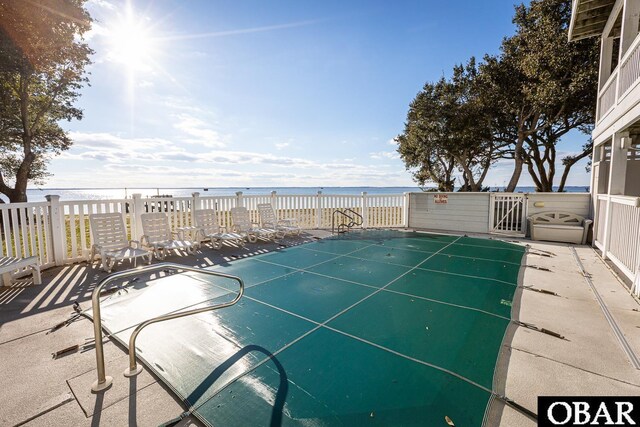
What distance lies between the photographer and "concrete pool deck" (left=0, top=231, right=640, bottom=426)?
1.79 m

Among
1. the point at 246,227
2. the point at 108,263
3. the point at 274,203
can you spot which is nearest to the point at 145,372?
the point at 108,263

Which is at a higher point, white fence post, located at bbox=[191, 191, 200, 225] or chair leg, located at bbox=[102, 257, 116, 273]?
white fence post, located at bbox=[191, 191, 200, 225]

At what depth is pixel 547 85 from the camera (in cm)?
974

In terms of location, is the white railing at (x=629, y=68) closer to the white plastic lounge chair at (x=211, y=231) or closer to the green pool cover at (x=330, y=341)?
the green pool cover at (x=330, y=341)

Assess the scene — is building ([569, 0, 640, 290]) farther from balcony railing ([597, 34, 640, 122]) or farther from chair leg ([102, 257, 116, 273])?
chair leg ([102, 257, 116, 273])

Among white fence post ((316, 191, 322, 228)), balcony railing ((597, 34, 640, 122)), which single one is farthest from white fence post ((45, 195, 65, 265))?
balcony railing ((597, 34, 640, 122))

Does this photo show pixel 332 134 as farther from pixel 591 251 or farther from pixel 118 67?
pixel 591 251

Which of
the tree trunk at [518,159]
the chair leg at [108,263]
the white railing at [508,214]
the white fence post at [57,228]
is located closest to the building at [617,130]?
the white railing at [508,214]

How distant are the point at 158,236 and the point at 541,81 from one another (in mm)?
13547

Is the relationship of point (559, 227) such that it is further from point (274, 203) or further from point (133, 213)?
point (133, 213)

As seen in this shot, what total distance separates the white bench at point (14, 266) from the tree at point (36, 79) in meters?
8.00

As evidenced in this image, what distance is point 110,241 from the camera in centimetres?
537

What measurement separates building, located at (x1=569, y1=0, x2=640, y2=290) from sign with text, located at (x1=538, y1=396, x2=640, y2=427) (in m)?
2.96

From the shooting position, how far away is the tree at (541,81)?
9.42 m
